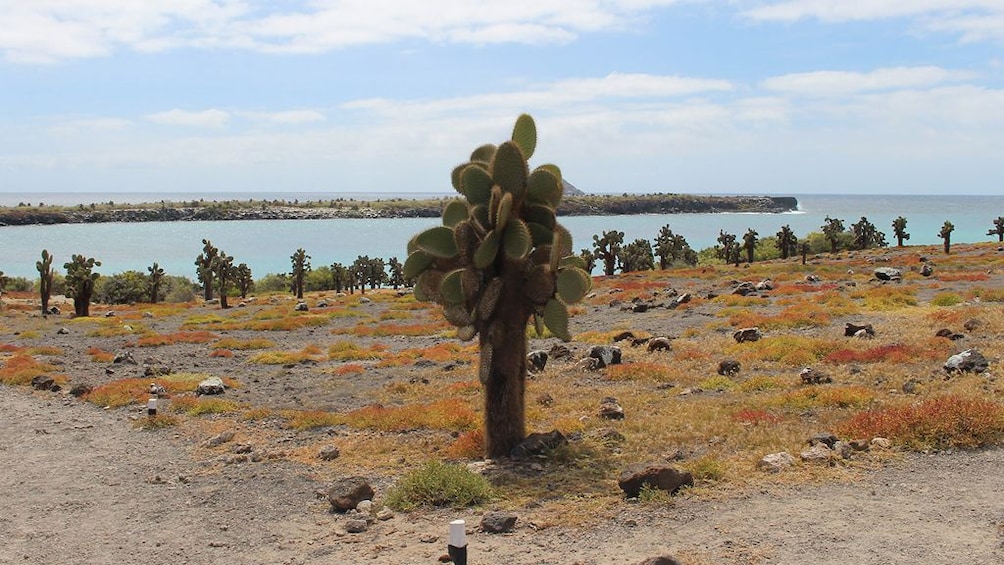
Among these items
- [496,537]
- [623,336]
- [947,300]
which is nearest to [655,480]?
[496,537]

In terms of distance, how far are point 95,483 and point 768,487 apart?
1117 cm

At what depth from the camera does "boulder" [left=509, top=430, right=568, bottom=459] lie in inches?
527

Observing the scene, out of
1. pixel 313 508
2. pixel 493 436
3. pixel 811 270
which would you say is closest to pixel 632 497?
pixel 493 436

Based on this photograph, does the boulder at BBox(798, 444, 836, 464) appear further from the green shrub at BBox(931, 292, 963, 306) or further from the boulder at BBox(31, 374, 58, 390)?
the green shrub at BBox(931, 292, 963, 306)

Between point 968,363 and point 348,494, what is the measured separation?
46.1 ft

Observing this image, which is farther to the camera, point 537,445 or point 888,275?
point 888,275

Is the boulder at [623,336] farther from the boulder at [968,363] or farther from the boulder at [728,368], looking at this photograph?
the boulder at [968,363]

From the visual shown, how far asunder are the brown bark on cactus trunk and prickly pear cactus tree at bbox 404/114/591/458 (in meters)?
0.02

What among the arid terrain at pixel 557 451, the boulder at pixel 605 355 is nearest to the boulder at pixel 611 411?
the arid terrain at pixel 557 451

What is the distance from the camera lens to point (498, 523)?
9.95 metres

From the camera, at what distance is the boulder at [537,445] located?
13391 millimetres

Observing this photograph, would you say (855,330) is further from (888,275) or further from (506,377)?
(888,275)

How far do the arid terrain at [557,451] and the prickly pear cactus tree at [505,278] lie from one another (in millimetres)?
1234

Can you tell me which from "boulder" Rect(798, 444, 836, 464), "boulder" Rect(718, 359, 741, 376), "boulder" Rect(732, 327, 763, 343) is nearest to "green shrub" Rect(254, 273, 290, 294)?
"boulder" Rect(732, 327, 763, 343)
